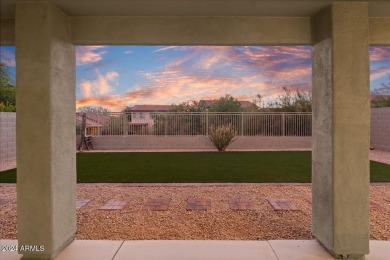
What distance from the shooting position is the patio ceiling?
3.87m

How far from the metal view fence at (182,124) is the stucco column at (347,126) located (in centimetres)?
1651

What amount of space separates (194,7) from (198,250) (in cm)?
278

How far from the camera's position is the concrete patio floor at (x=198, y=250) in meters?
4.12

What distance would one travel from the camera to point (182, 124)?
20750 mm

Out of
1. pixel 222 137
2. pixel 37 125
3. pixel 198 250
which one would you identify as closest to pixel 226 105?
pixel 222 137

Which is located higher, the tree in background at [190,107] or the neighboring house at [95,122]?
the tree in background at [190,107]

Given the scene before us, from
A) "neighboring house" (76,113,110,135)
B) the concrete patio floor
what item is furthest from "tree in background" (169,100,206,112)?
the concrete patio floor

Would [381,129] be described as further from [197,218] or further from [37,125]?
[37,125]

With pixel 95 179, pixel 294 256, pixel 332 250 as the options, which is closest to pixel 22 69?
pixel 294 256

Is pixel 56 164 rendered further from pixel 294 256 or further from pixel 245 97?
pixel 245 97

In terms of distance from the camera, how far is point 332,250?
4074 millimetres

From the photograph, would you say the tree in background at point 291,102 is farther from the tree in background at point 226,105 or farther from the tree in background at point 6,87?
the tree in background at point 6,87

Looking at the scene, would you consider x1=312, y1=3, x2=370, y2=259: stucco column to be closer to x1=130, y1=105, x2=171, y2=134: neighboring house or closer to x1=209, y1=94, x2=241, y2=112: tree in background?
x1=130, y1=105, x2=171, y2=134: neighboring house

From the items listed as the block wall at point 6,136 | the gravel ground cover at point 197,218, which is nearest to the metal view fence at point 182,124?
the block wall at point 6,136
